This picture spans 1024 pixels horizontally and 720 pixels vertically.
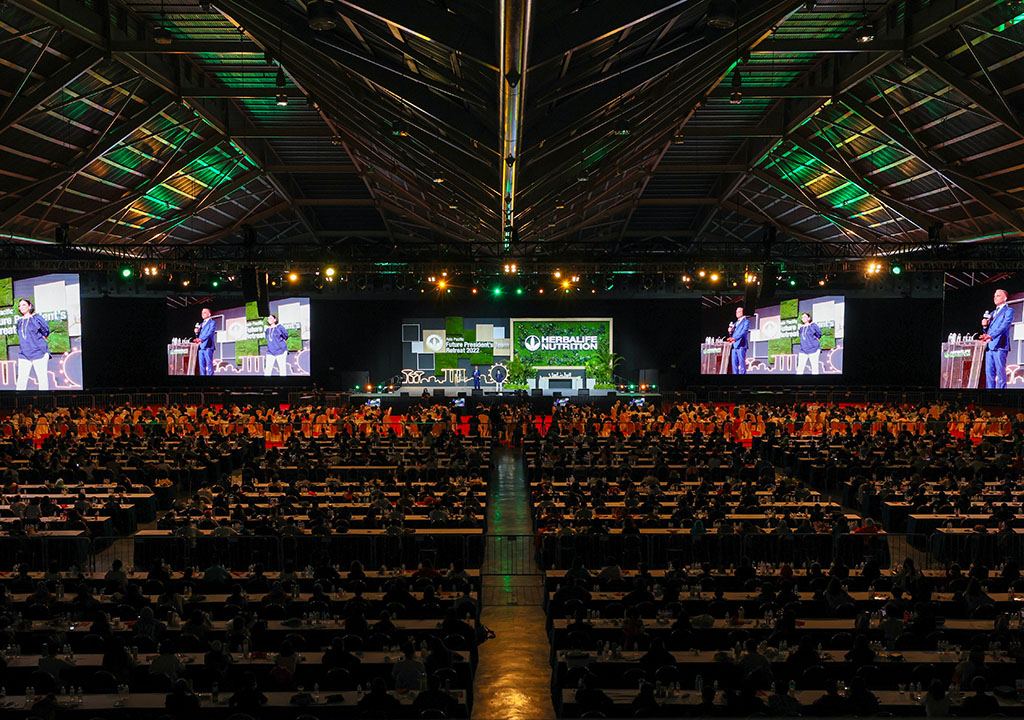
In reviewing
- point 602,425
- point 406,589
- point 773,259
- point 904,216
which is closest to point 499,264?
point 602,425

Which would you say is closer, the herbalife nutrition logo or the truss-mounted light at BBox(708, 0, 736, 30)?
the truss-mounted light at BBox(708, 0, 736, 30)

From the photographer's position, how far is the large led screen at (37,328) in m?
35.0

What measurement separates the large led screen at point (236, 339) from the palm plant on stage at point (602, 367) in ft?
48.5

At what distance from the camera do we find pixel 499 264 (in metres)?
27.4

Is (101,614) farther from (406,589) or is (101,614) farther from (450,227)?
(450,227)

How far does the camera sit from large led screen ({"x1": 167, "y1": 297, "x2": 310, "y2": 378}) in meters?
42.5

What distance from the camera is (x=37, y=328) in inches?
1387

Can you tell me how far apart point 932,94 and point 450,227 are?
1913 centimetres

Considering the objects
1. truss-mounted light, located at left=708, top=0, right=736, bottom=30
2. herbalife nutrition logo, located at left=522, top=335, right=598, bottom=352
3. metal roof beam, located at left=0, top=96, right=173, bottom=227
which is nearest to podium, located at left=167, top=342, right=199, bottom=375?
herbalife nutrition logo, located at left=522, top=335, right=598, bottom=352

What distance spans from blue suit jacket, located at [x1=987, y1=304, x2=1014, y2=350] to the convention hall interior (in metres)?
0.14

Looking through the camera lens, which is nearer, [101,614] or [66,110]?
[101,614]

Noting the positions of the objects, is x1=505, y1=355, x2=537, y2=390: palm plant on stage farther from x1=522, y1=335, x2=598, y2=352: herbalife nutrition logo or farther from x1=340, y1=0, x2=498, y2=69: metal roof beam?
x1=340, y1=0, x2=498, y2=69: metal roof beam

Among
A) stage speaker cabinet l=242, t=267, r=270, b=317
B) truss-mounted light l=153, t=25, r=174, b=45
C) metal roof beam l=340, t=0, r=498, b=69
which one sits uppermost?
truss-mounted light l=153, t=25, r=174, b=45

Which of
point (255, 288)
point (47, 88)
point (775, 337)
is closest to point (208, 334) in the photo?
point (255, 288)
